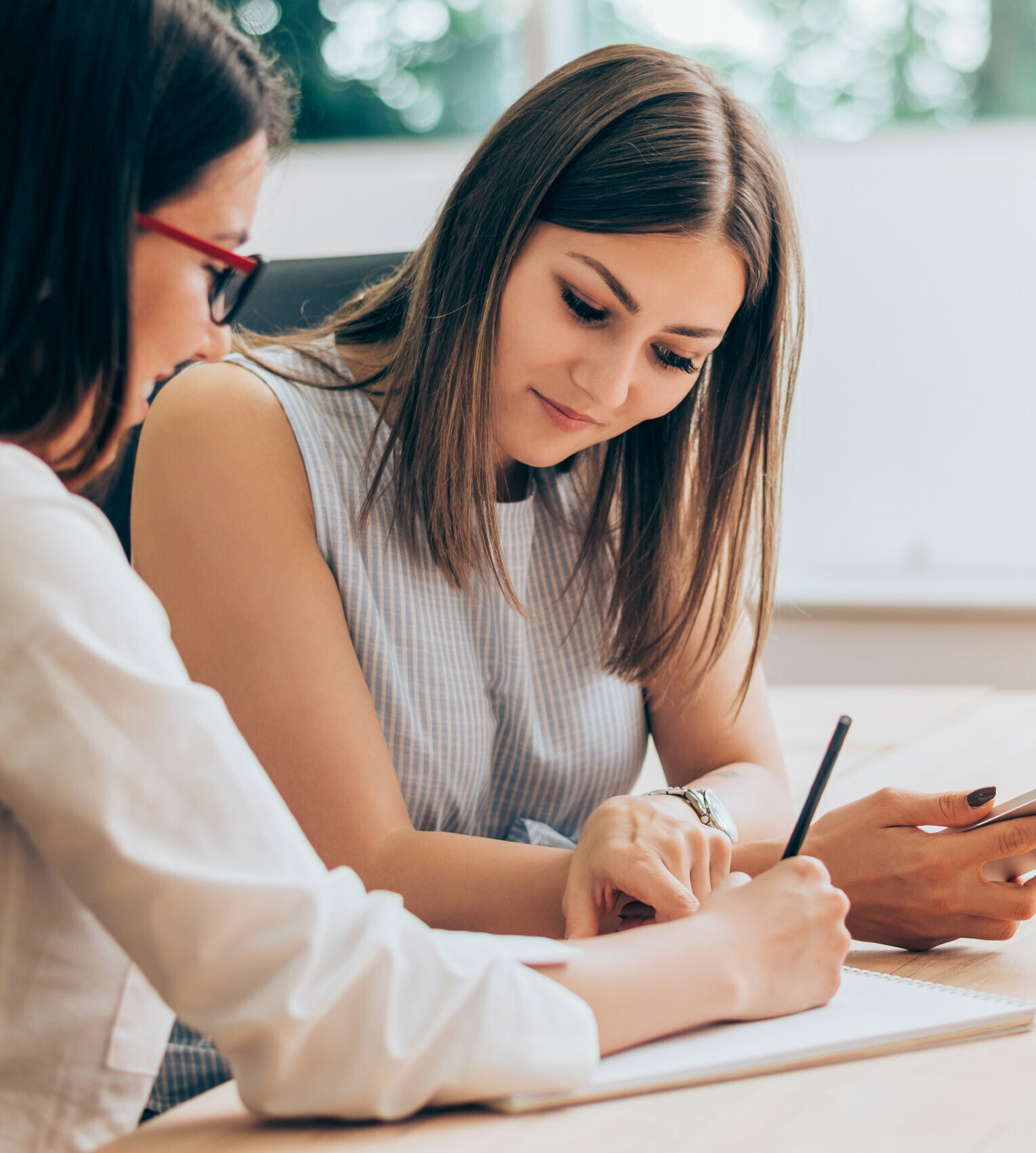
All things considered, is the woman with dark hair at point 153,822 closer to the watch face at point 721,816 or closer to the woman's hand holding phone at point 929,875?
the woman's hand holding phone at point 929,875

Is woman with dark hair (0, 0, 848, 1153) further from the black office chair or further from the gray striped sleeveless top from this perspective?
the black office chair

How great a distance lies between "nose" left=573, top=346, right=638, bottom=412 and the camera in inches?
40.8

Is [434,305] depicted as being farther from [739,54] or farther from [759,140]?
[739,54]

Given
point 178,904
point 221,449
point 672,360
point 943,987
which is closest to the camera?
point 178,904

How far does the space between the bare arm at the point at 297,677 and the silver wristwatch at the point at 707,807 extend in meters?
0.16

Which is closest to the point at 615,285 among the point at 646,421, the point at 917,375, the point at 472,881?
the point at 646,421

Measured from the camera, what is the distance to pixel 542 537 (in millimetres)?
1229

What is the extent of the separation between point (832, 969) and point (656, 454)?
0.65m

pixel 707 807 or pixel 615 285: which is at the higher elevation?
pixel 615 285

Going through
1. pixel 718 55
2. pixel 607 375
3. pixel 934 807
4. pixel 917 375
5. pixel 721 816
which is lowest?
pixel 917 375

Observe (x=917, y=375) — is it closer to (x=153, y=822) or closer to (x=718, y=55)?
(x=718, y=55)

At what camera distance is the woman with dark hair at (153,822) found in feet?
1.69

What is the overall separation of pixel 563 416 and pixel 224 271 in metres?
0.45

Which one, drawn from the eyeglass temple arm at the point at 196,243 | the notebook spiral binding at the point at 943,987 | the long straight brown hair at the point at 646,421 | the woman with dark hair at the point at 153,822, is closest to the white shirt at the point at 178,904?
the woman with dark hair at the point at 153,822
